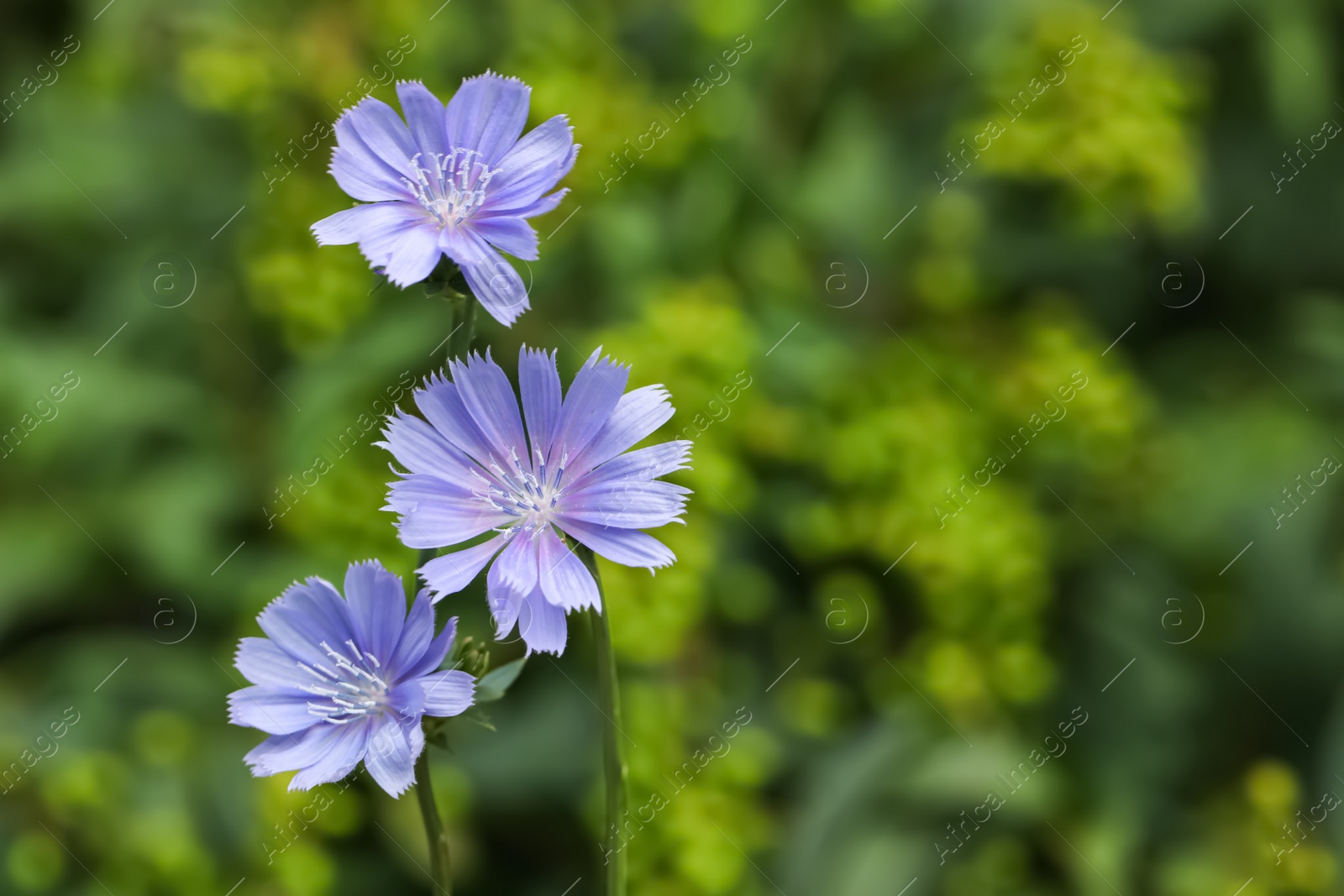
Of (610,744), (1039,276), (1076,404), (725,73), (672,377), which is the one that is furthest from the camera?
(1039,276)

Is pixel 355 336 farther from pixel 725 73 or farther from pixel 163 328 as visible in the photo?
pixel 725 73

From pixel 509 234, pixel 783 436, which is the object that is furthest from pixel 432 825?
pixel 783 436

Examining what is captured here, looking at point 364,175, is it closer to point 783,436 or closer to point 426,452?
point 426,452

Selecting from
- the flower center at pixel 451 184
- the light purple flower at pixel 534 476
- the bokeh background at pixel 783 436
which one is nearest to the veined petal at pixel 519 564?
the light purple flower at pixel 534 476

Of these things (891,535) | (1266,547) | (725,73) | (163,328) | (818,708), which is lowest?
(1266,547)

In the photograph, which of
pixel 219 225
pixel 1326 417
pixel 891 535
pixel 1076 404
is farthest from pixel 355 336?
pixel 1326 417

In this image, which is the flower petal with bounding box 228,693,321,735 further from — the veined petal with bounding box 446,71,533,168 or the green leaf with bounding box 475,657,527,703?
the veined petal with bounding box 446,71,533,168

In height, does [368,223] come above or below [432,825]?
above
